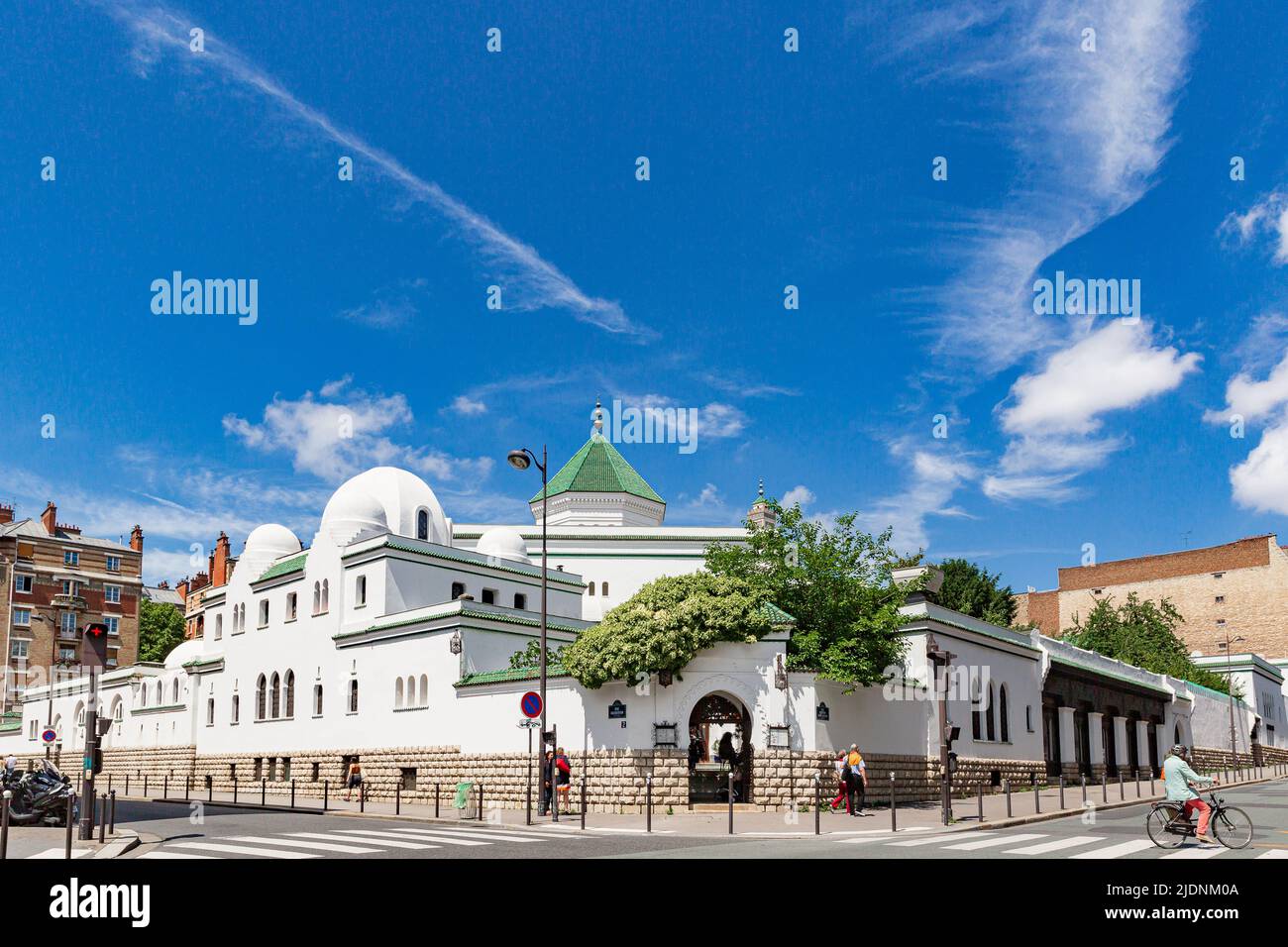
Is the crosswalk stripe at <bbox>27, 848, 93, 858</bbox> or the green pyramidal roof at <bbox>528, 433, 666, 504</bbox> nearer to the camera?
the crosswalk stripe at <bbox>27, 848, 93, 858</bbox>

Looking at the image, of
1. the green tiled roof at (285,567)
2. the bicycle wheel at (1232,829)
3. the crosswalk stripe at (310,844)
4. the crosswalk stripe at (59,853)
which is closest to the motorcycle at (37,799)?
the crosswalk stripe at (310,844)

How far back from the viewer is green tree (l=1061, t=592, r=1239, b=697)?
65.2m

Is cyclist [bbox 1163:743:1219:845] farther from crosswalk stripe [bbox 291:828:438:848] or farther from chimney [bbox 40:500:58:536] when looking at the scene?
chimney [bbox 40:500:58:536]

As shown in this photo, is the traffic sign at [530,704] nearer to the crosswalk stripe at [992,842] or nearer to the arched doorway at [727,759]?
the arched doorway at [727,759]

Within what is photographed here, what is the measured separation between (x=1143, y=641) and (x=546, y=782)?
53813mm

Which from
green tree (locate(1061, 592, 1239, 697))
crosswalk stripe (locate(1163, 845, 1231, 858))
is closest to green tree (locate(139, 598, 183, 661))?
green tree (locate(1061, 592, 1239, 697))

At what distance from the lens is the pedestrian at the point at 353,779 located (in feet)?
115

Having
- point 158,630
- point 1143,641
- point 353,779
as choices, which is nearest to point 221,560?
point 158,630

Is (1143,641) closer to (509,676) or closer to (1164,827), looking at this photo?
(509,676)

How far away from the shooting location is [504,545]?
146 feet

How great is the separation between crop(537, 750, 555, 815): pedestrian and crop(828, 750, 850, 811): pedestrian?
7.04m

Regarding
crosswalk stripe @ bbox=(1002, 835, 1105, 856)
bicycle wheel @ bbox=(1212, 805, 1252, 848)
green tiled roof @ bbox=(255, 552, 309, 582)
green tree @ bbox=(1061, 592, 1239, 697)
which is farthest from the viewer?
green tree @ bbox=(1061, 592, 1239, 697)
